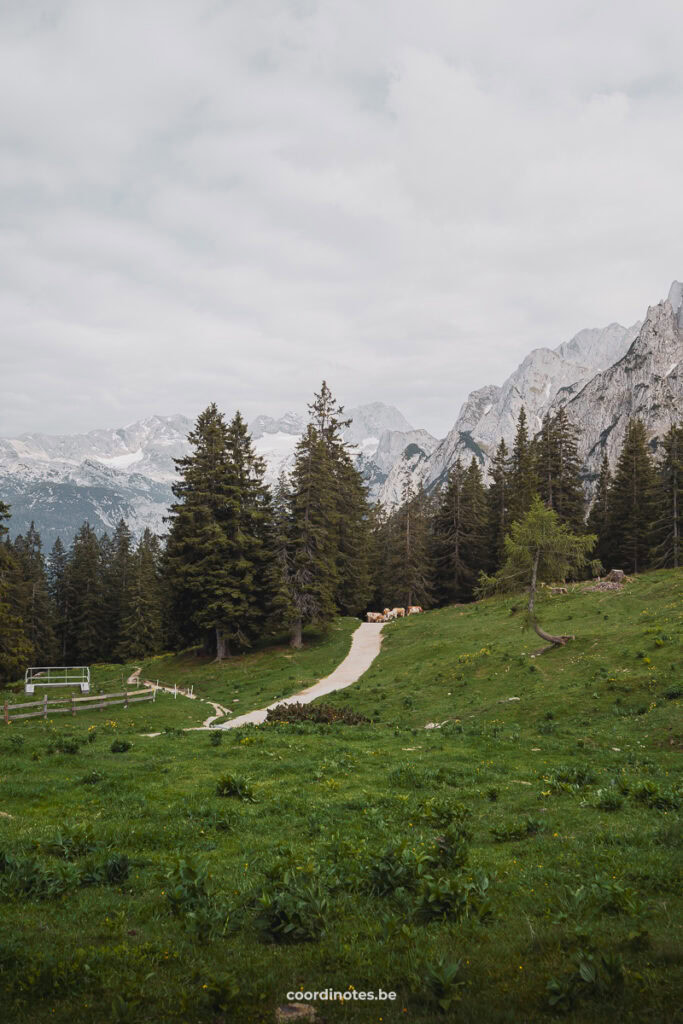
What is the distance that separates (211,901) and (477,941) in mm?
3826

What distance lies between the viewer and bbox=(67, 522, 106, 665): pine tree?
85688 mm

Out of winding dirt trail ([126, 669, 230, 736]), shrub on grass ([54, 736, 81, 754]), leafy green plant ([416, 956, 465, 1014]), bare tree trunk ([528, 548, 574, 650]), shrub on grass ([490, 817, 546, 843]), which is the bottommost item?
winding dirt trail ([126, 669, 230, 736])

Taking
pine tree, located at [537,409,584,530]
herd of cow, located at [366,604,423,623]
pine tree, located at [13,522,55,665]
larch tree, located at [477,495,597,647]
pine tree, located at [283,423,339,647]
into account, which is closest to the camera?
larch tree, located at [477,495,597,647]

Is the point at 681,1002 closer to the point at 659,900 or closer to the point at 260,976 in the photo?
the point at 659,900

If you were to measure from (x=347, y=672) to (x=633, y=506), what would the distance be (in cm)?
4911

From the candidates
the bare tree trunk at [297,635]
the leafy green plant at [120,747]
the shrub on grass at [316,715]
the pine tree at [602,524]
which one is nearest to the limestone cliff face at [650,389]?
the pine tree at [602,524]

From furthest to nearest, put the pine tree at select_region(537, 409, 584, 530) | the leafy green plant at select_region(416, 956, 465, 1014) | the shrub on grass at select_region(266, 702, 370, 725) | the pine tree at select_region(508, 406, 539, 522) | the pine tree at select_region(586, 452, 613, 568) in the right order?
the pine tree at select_region(586, 452, 613, 568) < the pine tree at select_region(537, 409, 584, 530) < the pine tree at select_region(508, 406, 539, 522) < the shrub on grass at select_region(266, 702, 370, 725) < the leafy green plant at select_region(416, 956, 465, 1014)

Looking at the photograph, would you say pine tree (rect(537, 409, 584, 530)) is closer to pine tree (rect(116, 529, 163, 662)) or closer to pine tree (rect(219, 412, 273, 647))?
pine tree (rect(219, 412, 273, 647))

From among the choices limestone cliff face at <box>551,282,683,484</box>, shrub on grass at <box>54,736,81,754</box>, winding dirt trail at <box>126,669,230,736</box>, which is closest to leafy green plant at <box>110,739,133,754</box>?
shrub on grass at <box>54,736,81,754</box>

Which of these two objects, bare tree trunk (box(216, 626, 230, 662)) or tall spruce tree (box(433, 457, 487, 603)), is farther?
tall spruce tree (box(433, 457, 487, 603))

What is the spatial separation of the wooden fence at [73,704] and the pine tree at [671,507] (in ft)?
186

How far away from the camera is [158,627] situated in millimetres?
79250

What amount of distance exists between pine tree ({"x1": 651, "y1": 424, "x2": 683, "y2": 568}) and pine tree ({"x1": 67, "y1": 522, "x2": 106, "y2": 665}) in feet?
265

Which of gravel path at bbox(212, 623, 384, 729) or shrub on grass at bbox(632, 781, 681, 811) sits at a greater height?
shrub on grass at bbox(632, 781, 681, 811)
